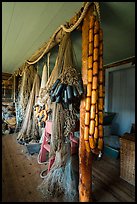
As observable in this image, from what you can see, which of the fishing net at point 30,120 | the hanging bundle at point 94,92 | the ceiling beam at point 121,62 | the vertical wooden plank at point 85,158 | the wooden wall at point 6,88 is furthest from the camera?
the wooden wall at point 6,88

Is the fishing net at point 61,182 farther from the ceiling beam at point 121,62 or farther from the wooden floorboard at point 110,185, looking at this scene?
the ceiling beam at point 121,62

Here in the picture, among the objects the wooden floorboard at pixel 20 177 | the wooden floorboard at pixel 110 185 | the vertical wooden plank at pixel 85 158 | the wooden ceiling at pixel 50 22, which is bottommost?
the wooden floorboard at pixel 110 185

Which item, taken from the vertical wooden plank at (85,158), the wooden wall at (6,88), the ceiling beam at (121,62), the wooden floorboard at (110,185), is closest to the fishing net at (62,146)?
the vertical wooden plank at (85,158)

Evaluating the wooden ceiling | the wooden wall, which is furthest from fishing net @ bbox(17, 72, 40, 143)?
the wooden wall

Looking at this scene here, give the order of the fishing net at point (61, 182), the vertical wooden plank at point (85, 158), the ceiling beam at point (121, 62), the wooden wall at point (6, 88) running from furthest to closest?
the wooden wall at point (6, 88), the ceiling beam at point (121, 62), the fishing net at point (61, 182), the vertical wooden plank at point (85, 158)

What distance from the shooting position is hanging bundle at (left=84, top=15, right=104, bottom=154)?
4.00ft

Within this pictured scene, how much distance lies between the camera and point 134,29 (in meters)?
2.01

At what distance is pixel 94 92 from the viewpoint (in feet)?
4.00

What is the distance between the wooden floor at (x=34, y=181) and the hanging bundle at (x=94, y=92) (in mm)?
759

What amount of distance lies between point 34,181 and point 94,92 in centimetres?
142

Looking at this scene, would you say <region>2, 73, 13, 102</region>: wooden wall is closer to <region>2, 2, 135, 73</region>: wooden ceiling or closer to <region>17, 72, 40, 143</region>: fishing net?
<region>17, 72, 40, 143</region>: fishing net

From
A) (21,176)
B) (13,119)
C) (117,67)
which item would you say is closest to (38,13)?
(21,176)

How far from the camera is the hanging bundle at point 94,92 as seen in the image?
122cm

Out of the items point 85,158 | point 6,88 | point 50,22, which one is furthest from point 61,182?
point 6,88
